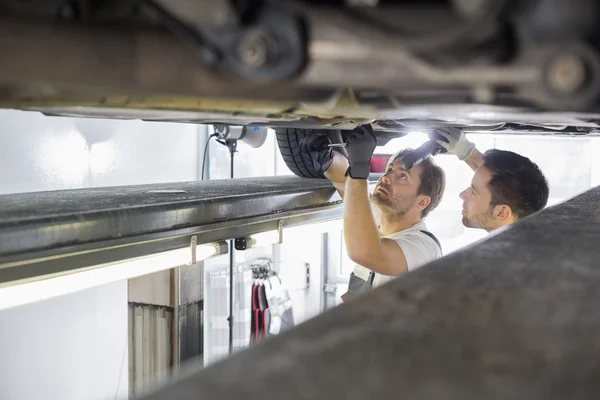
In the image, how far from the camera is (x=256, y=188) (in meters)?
1.75

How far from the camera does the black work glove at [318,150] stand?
1.92 meters

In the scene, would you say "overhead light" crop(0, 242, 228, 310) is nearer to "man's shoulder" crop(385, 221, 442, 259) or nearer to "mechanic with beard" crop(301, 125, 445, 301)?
"mechanic with beard" crop(301, 125, 445, 301)

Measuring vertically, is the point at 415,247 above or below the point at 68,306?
above

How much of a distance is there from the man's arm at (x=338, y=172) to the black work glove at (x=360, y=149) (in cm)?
29

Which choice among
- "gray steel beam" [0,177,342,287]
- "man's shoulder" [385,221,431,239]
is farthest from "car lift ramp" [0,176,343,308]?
"man's shoulder" [385,221,431,239]

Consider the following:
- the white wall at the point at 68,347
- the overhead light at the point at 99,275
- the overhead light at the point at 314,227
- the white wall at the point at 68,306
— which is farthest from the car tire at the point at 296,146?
the white wall at the point at 68,347

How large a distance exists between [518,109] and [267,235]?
3.63 ft

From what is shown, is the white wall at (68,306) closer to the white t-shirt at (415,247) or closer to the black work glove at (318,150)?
the black work glove at (318,150)

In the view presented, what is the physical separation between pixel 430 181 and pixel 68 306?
1729mm

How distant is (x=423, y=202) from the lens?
80.0 inches

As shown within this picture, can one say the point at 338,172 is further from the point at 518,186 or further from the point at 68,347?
the point at 68,347

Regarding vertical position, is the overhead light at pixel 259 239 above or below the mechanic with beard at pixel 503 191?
below

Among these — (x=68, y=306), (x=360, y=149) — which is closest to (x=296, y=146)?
(x=360, y=149)

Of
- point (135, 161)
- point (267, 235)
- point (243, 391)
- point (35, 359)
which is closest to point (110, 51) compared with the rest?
point (243, 391)
